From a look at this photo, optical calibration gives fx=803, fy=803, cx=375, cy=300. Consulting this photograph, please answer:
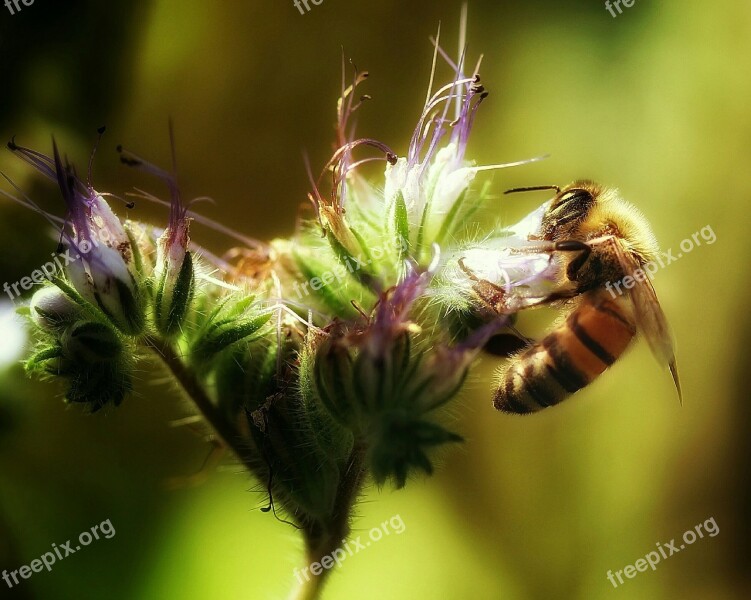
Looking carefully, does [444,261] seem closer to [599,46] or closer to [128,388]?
[128,388]

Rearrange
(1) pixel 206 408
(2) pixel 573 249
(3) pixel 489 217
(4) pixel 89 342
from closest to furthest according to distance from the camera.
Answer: (4) pixel 89 342, (2) pixel 573 249, (1) pixel 206 408, (3) pixel 489 217

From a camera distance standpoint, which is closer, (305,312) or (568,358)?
(568,358)

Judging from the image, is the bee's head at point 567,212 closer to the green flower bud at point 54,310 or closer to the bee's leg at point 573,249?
the bee's leg at point 573,249

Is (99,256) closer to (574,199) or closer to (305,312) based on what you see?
(305,312)

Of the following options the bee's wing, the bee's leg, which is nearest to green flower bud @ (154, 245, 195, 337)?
the bee's leg

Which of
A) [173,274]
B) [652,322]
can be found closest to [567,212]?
[652,322]

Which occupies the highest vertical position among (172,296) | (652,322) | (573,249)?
(172,296)

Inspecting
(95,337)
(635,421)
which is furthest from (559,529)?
(95,337)
